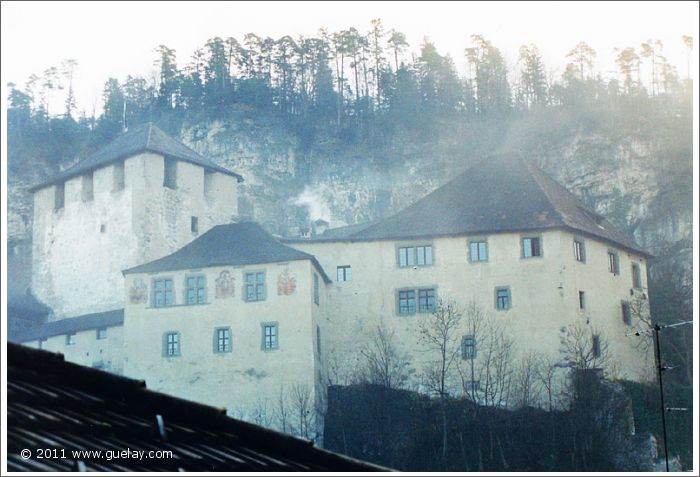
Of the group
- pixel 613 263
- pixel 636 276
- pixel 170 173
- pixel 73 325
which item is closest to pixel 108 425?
pixel 613 263

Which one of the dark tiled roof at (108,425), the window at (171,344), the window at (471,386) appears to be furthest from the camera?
the window at (171,344)

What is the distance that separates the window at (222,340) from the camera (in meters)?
29.4

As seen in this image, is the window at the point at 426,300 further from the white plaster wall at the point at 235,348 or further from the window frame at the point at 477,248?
the white plaster wall at the point at 235,348

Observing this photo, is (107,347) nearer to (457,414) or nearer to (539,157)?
(457,414)

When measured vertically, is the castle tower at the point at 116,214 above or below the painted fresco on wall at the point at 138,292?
above

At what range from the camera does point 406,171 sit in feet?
136

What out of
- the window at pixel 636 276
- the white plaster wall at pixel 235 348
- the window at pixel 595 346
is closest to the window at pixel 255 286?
the white plaster wall at pixel 235 348

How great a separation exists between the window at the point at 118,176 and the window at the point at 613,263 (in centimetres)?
1487

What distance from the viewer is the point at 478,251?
3081 centimetres

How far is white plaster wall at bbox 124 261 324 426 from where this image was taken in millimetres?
28719

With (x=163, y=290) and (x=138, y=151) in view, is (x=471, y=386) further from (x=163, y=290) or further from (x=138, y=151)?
(x=138, y=151)

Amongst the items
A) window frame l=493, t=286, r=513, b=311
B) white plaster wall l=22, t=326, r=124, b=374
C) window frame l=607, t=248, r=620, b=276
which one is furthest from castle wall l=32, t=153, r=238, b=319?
window frame l=607, t=248, r=620, b=276

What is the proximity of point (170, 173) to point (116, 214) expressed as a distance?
7.52 feet

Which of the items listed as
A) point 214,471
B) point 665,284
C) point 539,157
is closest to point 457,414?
point 665,284
